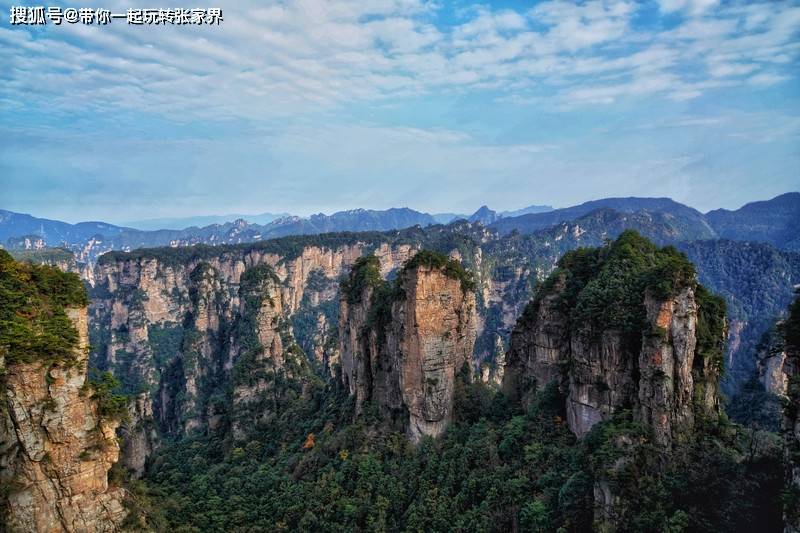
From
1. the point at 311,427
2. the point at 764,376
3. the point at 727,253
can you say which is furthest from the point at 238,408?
the point at 727,253

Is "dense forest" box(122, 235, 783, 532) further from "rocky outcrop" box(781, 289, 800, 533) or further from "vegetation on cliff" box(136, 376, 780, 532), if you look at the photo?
"rocky outcrop" box(781, 289, 800, 533)

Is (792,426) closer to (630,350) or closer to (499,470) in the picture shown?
(630,350)

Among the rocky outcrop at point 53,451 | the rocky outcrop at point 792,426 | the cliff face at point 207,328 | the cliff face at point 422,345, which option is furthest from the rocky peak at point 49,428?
the rocky outcrop at point 792,426

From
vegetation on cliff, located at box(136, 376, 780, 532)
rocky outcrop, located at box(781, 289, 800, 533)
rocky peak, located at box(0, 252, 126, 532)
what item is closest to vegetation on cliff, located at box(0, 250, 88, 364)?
rocky peak, located at box(0, 252, 126, 532)

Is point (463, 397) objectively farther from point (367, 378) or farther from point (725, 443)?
point (725, 443)

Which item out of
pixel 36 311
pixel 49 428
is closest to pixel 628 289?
pixel 49 428

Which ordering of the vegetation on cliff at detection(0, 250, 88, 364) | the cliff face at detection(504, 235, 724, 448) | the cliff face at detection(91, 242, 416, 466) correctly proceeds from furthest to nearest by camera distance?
the cliff face at detection(91, 242, 416, 466), the cliff face at detection(504, 235, 724, 448), the vegetation on cliff at detection(0, 250, 88, 364)
